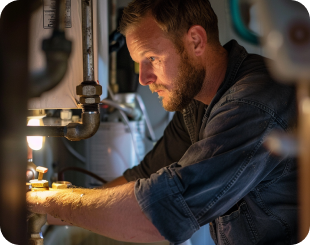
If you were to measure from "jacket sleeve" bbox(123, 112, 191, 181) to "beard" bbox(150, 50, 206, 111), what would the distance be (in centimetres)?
22

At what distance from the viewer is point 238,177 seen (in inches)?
23.1

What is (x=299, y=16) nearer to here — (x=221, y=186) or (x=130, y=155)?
(x=221, y=186)

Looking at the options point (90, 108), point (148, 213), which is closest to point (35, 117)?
point (90, 108)

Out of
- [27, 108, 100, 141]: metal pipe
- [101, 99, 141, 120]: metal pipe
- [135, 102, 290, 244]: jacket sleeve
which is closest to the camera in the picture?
[135, 102, 290, 244]: jacket sleeve

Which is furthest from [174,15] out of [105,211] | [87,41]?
[105,211]

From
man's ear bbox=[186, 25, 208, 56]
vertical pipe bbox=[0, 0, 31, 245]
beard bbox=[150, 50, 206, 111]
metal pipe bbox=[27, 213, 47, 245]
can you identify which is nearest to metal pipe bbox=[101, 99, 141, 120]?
beard bbox=[150, 50, 206, 111]

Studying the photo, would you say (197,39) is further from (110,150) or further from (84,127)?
(110,150)

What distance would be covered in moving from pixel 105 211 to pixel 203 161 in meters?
0.22

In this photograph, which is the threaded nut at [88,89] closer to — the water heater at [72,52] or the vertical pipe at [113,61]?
the water heater at [72,52]

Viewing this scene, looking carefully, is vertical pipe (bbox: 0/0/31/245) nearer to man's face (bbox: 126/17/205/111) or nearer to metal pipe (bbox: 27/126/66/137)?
metal pipe (bbox: 27/126/66/137)

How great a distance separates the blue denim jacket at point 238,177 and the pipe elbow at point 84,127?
173mm

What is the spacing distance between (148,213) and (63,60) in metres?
0.40

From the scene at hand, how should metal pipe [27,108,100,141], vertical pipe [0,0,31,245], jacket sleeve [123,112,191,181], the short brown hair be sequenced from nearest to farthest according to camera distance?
1. vertical pipe [0,0,31,245]
2. metal pipe [27,108,100,141]
3. the short brown hair
4. jacket sleeve [123,112,191,181]

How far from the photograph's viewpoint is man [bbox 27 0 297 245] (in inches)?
22.7
